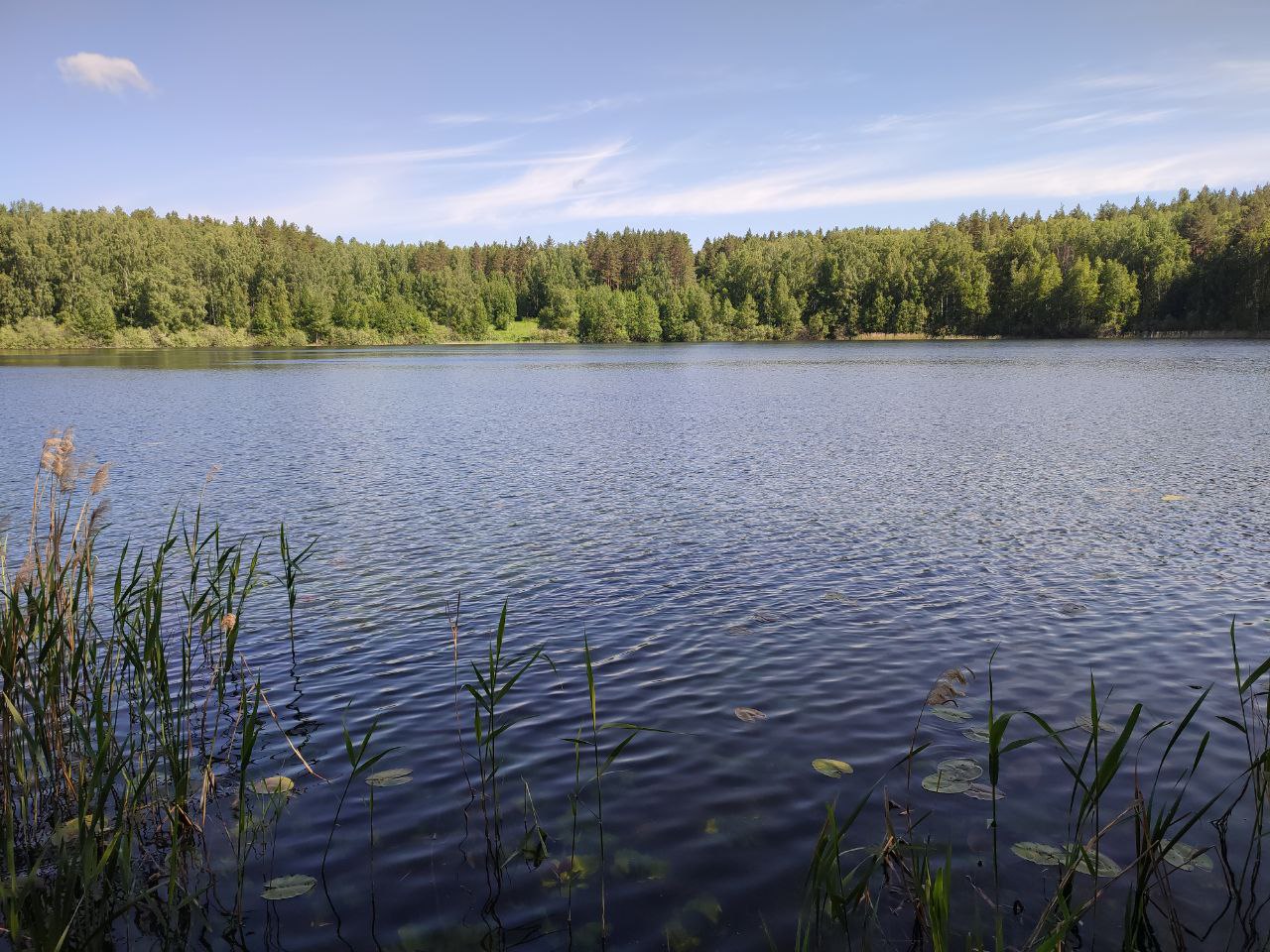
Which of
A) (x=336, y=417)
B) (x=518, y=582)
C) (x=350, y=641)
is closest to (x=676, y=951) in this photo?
(x=350, y=641)

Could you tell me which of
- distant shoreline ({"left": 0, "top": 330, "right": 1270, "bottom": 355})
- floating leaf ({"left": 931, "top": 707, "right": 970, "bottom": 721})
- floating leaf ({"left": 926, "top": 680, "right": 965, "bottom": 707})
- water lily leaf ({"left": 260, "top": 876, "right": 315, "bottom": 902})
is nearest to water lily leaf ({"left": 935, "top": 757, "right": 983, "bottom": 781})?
floating leaf ({"left": 931, "top": 707, "right": 970, "bottom": 721})

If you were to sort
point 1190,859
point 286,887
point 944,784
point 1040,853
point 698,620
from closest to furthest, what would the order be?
point 1190,859 → point 286,887 → point 1040,853 → point 944,784 → point 698,620

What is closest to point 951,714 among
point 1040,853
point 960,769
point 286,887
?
point 960,769

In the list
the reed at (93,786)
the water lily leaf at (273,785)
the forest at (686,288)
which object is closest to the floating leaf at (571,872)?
the reed at (93,786)

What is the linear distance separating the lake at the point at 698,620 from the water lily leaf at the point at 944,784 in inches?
4.6

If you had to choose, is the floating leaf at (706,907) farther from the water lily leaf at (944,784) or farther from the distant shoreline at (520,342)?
the distant shoreline at (520,342)

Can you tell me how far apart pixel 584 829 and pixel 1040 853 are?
3.62m

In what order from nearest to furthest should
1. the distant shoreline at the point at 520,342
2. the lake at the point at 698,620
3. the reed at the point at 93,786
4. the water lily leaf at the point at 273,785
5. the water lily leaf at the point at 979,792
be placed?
the reed at the point at 93,786, the lake at the point at 698,620, the water lily leaf at the point at 979,792, the water lily leaf at the point at 273,785, the distant shoreline at the point at 520,342

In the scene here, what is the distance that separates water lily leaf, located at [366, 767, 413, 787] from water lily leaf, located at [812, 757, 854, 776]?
3.95 metres

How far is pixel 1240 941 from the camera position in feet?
17.5

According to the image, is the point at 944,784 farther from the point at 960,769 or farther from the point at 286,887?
the point at 286,887

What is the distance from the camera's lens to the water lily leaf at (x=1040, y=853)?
620 centimetres

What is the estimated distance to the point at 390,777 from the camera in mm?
7863

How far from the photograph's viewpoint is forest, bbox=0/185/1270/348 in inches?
5231
